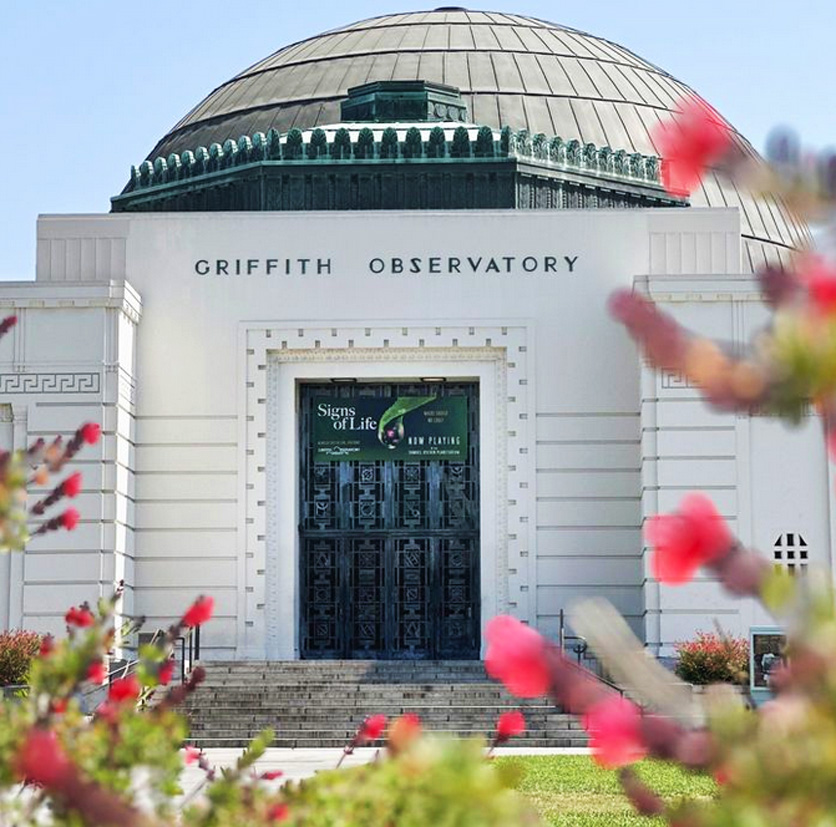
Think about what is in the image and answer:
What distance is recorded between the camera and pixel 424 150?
98.6 ft

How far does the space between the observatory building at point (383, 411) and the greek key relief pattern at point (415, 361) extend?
0.11 feet

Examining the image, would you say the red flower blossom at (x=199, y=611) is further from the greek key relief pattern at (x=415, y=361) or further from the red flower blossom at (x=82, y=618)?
the greek key relief pattern at (x=415, y=361)

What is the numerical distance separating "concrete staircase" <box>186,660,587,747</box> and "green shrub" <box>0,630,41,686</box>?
2.11 metres

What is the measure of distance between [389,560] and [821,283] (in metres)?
26.0

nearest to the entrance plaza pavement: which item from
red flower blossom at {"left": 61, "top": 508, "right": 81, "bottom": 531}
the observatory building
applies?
the observatory building

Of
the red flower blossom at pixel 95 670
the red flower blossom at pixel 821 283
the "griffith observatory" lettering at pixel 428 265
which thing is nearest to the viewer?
the red flower blossom at pixel 821 283

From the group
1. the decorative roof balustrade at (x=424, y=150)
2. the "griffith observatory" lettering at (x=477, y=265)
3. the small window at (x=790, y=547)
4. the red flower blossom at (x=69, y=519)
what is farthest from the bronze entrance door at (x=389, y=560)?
the red flower blossom at (x=69, y=519)

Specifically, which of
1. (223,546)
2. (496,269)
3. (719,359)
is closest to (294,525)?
(223,546)

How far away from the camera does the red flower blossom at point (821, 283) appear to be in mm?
2717

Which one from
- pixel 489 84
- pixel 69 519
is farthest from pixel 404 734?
pixel 489 84

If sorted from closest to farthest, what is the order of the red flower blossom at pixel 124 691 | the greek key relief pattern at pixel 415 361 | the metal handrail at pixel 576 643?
1. the red flower blossom at pixel 124 691
2. the metal handrail at pixel 576 643
3. the greek key relief pattern at pixel 415 361

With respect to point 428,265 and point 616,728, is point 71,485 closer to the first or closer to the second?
point 616,728

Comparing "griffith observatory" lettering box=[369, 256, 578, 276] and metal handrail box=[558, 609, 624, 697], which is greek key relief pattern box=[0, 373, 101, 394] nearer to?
"griffith observatory" lettering box=[369, 256, 578, 276]

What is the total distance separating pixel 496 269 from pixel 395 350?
6.19ft
